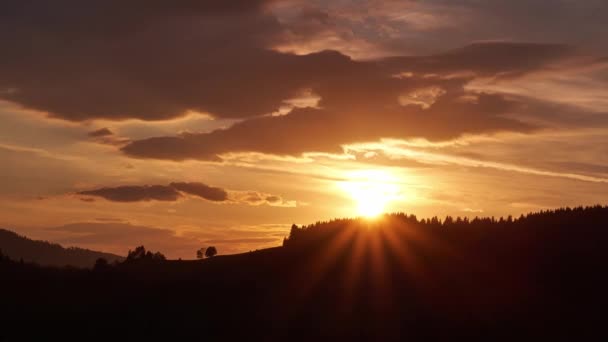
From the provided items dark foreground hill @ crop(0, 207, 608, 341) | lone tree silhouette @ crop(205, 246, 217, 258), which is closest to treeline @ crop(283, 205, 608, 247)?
dark foreground hill @ crop(0, 207, 608, 341)

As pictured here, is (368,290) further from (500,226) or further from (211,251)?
(211,251)

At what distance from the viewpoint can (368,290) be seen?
82688mm

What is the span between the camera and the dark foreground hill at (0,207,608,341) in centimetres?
6762

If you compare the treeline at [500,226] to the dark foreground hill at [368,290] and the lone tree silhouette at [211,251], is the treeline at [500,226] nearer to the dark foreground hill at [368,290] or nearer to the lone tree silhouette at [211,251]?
the dark foreground hill at [368,290]

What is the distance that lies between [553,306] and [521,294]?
13.6 feet

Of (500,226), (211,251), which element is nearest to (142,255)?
(211,251)

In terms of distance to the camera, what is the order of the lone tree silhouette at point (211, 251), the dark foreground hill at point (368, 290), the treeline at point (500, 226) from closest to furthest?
the dark foreground hill at point (368, 290) → the treeline at point (500, 226) → the lone tree silhouette at point (211, 251)

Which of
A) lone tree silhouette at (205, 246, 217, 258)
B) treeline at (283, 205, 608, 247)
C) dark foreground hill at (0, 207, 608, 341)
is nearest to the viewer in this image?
dark foreground hill at (0, 207, 608, 341)

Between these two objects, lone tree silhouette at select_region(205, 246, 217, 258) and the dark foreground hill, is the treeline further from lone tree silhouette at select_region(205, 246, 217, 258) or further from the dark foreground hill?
lone tree silhouette at select_region(205, 246, 217, 258)

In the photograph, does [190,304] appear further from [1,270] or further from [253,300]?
[1,270]

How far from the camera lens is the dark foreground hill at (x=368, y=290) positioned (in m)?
67.6

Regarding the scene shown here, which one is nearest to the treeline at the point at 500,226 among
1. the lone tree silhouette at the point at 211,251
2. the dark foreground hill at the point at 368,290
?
the dark foreground hill at the point at 368,290

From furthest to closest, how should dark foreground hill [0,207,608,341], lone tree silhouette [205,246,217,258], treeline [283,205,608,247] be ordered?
lone tree silhouette [205,246,217,258] → treeline [283,205,608,247] → dark foreground hill [0,207,608,341]

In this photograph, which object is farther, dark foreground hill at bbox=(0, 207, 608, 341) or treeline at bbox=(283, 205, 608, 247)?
treeline at bbox=(283, 205, 608, 247)
